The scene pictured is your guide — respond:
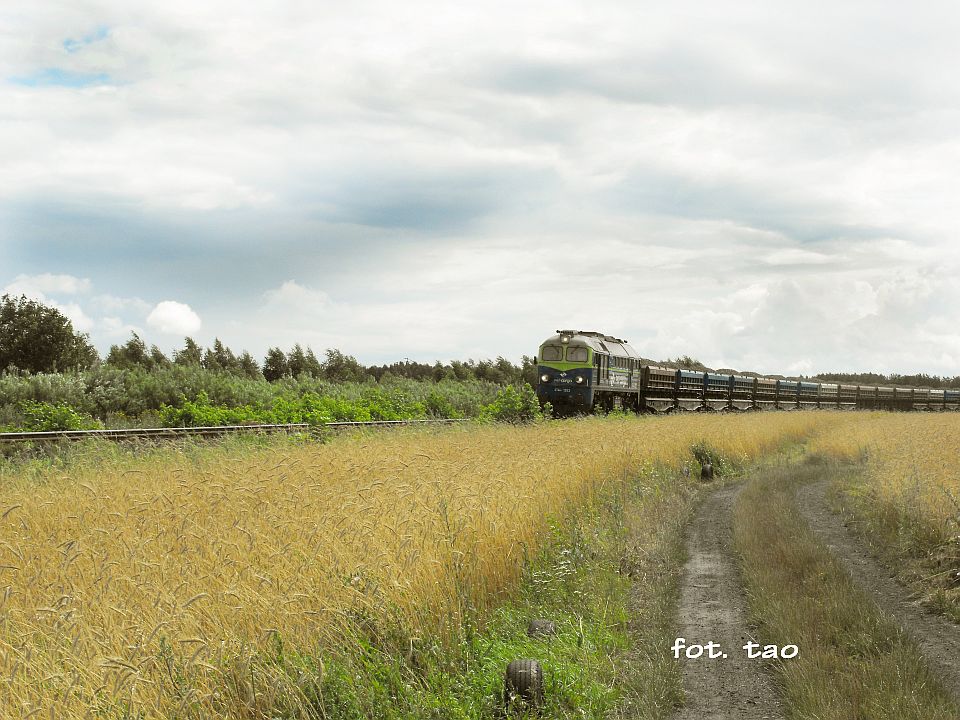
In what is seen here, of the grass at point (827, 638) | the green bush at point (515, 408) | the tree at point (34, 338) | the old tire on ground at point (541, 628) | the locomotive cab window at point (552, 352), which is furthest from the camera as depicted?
the tree at point (34, 338)

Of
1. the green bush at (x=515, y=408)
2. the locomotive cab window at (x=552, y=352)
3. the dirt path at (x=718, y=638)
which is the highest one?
the locomotive cab window at (x=552, y=352)

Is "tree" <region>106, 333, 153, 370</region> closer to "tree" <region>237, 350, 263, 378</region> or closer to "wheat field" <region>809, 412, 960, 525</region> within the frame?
"tree" <region>237, 350, 263, 378</region>

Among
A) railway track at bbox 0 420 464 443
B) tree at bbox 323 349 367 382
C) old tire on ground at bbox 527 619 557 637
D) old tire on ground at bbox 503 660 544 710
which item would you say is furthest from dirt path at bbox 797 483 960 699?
tree at bbox 323 349 367 382

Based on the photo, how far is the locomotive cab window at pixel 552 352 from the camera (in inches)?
1292

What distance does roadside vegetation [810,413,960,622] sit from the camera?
33.8 ft

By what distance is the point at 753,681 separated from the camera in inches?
288

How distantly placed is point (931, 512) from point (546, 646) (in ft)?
24.6

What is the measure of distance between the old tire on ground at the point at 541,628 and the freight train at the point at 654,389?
80.1ft

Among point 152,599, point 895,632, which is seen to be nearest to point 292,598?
point 152,599

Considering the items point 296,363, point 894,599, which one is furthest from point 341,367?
point 894,599

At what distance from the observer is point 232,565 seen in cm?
690

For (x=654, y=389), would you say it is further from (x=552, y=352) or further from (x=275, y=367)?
(x=275, y=367)

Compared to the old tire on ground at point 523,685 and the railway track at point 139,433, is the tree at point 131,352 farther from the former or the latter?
the old tire on ground at point 523,685

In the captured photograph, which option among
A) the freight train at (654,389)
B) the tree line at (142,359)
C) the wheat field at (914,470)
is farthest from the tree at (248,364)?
the wheat field at (914,470)
